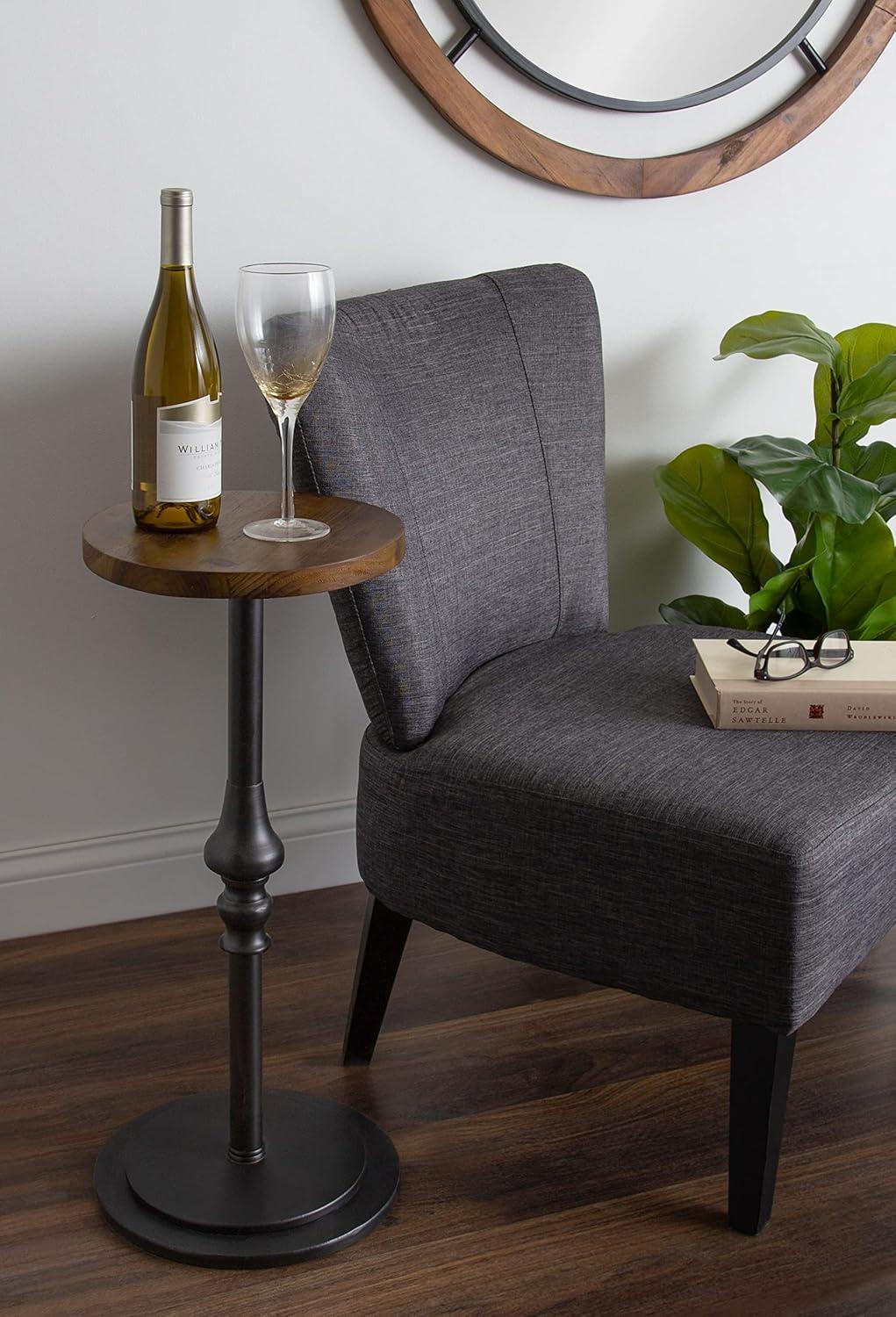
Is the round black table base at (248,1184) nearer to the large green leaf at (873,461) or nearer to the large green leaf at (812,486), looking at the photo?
the large green leaf at (812,486)

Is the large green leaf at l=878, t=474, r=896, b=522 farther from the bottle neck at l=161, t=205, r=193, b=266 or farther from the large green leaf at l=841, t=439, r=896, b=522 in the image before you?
the bottle neck at l=161, t=205, r=193, b=266

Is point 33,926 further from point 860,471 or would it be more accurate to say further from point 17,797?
point 860,471

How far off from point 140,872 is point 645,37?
132 cm

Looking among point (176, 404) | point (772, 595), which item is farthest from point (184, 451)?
point (772, 595)

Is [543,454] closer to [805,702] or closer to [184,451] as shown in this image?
[805,702]

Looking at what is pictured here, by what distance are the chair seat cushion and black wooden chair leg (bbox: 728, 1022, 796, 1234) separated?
3 cm

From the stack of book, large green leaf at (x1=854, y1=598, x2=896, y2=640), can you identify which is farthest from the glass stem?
large green leaf at (x1=854, y1=598, x2=896, y2=640)

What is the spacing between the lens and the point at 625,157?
6.50ft

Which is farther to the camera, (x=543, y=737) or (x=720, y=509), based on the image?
(x=720, y=509)

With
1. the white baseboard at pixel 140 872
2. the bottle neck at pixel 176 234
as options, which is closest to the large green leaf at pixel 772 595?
the white baseboard at pixel 140 872

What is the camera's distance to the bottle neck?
123 centimetres

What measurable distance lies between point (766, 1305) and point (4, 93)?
150 cm

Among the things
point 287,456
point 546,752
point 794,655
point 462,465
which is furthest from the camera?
point 462,465

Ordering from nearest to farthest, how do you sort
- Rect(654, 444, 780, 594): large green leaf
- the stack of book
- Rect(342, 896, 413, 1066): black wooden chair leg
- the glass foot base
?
the glass foot base < the stack of book < Rect(342, 896, 413, 1066): black wooden chair leg < Rect(654, 444, 780, 594): large green leaf
